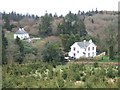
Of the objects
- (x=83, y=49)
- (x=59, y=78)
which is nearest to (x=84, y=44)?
(x=83, y=49)

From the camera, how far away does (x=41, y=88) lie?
8188 mm

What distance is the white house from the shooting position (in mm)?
24484

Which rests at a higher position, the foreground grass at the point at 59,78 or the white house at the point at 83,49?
the foreground grass at the point at 59,78

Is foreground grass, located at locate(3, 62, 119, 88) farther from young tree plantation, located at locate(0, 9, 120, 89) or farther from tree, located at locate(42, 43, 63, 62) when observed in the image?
tree, located at locate(42, 43, 63, 62)

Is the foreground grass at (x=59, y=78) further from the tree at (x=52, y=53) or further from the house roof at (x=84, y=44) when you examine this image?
the house roof at (x=84, y=44)

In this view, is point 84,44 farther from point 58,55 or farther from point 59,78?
point 59,78

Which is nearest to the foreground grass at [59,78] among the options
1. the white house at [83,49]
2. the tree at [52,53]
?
the tree at [52,53]

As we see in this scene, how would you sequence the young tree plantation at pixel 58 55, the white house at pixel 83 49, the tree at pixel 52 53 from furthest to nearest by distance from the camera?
the white house at pixel 83 49
the tree at pixel 52 53
the young tree plantation at pixel 58 55

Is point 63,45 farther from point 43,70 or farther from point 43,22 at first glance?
point 43,70

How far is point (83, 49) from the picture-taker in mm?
24938

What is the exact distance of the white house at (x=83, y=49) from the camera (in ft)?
80.3

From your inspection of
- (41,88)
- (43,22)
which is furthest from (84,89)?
(43,22)

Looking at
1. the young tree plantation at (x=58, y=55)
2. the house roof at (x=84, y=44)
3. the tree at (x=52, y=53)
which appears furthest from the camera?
the house roof at (x=84, y=44)

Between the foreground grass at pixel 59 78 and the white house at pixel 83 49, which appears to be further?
the white house at pixel 83 49
